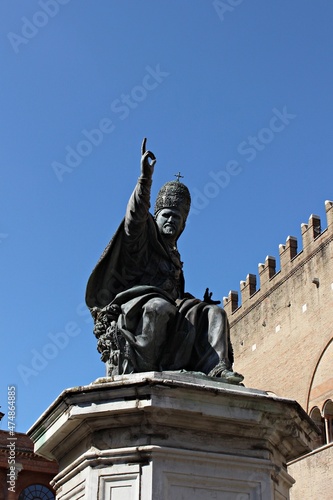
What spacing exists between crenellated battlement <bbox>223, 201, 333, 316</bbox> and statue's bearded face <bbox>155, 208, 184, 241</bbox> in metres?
21.8

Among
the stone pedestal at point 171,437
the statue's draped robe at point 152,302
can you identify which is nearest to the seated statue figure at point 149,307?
the statue's draped robe at point 152,302

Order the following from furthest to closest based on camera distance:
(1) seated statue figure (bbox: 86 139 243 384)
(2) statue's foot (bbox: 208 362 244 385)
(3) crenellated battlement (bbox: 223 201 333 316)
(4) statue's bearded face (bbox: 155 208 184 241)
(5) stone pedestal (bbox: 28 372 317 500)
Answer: (3) crenellated battlement (bbox: 223 201 333 316), (4) statue's bearded face (bbox: 155 208 184 241), (1) seated statue figure (bbox: 86 139 243 384), (2) statue's foot (bbox: 208 362 244 385), (5) stone pedestal (bbox: 28 372 317 500)

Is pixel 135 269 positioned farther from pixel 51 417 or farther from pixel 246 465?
pixel 246 465

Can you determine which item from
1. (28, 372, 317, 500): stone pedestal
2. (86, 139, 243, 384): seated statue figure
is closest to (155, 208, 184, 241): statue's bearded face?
(86, 139, 243, 384): seated statue figure

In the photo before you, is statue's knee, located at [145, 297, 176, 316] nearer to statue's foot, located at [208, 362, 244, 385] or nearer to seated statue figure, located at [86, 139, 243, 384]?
seated statue figure, located at [86, 139, 243, 384]

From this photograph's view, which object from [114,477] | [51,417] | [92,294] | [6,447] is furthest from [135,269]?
[6,447]

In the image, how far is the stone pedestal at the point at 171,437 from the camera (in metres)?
4.05

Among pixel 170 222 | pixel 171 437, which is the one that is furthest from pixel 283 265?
pixel 171 437

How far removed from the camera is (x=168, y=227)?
215 inches

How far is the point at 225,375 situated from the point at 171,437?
1.87ft

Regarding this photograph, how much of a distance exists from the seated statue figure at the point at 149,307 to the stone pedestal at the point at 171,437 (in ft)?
1.13

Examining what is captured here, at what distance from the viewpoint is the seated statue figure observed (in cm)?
471

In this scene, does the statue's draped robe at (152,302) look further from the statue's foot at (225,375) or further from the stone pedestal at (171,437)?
the stone pedestal at (171,437)

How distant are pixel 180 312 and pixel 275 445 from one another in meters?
0.97
